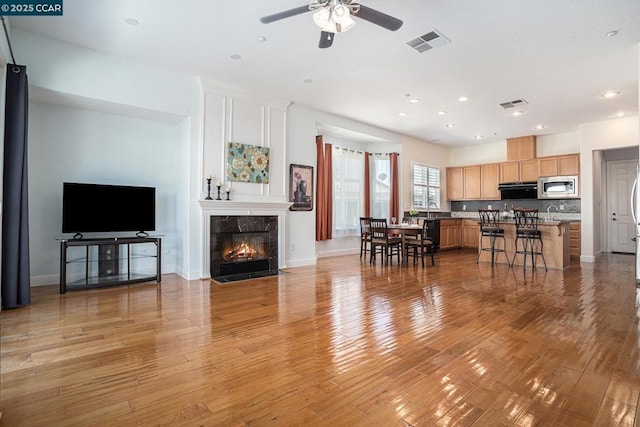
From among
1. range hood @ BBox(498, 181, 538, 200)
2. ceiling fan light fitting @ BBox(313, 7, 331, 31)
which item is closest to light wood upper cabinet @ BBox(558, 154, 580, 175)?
range hood @ BBox(498, 181, 538, 200)

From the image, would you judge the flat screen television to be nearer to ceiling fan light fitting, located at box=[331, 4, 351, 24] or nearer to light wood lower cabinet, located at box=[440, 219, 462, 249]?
ceiling fan light fitting, located at box=[331, 4, 351, 24]

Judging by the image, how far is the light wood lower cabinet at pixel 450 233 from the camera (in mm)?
8645

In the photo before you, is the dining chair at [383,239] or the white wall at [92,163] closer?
the white wall at [92,163]

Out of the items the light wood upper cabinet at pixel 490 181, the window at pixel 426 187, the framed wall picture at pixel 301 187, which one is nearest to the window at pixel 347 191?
the framed wall picture at pixel 301 187

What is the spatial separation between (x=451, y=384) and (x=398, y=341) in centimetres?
→ 67

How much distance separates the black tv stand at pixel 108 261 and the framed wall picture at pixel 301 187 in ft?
8.31

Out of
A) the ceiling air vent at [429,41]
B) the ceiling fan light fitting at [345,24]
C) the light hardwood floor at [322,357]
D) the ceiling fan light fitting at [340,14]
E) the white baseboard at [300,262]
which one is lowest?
the light hardwood floor at [322,357]

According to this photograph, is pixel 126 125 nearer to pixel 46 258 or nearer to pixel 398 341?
pixel 46 258

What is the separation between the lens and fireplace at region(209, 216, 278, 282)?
5043 millimetres

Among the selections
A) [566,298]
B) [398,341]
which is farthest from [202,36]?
[566,298]

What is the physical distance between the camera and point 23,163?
3465 mm

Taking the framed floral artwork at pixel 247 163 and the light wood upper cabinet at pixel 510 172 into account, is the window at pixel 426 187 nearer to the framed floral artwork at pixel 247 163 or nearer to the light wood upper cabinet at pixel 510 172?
the light wood upper cabinet at pixel 510 172

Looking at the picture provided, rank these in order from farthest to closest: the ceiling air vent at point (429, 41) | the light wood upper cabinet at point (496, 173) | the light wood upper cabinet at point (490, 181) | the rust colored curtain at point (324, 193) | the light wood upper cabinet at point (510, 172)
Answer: the light wood upper cabinet at point (490, 181), the light wood upper cabinet at point (510, 172), the light wood upper cabinet at point (496, 173), the rust colored curtain at point (324, 193), the ceiling air vent at point (429, 41)

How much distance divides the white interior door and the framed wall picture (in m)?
8.12
